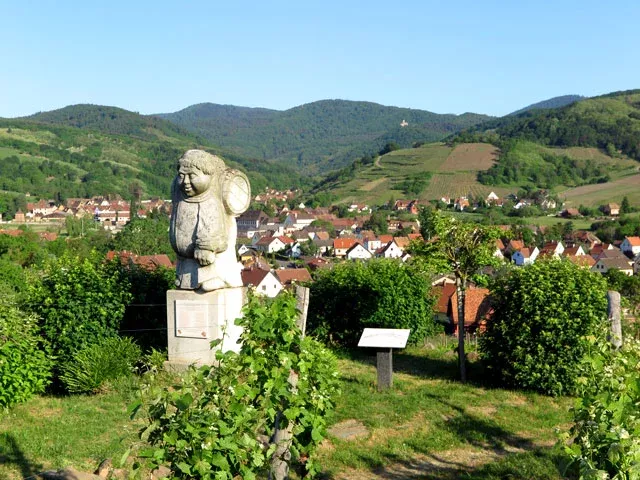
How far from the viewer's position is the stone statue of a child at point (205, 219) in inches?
397

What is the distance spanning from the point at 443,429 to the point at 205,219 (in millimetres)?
4735

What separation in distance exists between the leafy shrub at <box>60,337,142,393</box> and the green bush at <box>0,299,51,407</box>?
362 mm

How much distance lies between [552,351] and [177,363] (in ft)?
20.2

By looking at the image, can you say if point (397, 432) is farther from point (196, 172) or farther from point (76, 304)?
point (76, 304)

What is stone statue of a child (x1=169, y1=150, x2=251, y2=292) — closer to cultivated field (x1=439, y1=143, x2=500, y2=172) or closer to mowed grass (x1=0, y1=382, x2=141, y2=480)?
mowed grass (x1=0, y1=382, x2=141, y2=480)

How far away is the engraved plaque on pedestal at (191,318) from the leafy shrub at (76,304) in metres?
1.33

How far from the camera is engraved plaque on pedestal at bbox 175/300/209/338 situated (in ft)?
33.9

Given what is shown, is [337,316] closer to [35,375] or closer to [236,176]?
[236,176]

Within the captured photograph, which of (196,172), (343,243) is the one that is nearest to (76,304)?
(196,172)

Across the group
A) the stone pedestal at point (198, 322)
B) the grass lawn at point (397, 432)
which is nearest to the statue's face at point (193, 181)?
the stone pedestal at point (198, 322)

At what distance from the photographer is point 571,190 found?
502 ft

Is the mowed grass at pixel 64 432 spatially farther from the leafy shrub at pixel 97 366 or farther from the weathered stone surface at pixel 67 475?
the weathered stone surface at pixel 67 475

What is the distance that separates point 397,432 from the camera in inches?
361

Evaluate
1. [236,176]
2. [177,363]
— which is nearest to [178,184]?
[236,176]
